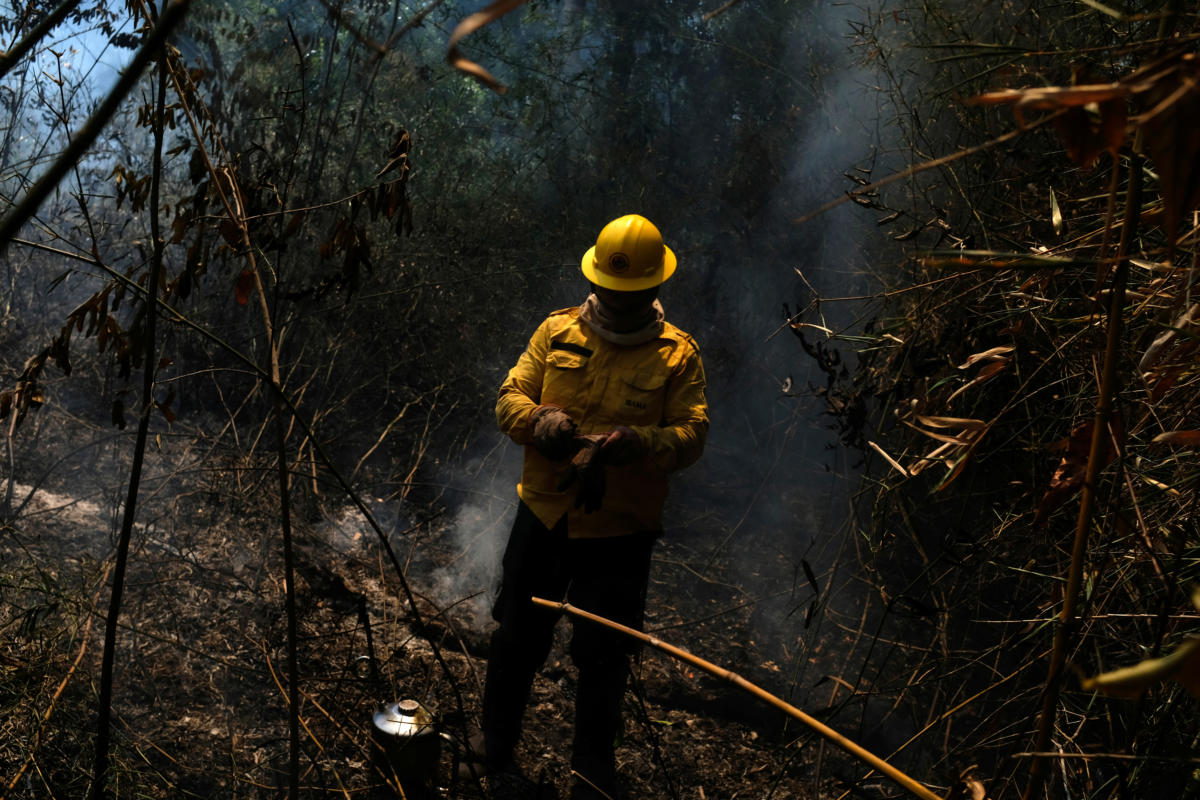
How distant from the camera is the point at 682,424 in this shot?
131 inches

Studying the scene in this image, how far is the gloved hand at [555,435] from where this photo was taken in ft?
10.1

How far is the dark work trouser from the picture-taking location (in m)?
3.28

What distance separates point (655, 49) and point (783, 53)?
1.17 meters

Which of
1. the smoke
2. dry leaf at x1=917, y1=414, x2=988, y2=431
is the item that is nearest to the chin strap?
the smoke

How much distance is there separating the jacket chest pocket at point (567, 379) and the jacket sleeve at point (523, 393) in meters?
0.09

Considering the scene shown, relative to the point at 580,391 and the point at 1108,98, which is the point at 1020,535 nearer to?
the point at 580,391

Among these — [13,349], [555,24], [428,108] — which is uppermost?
[555,24]

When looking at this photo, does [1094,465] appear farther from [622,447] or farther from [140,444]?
[622,447]

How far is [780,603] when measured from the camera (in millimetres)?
5473

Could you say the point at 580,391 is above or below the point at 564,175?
below

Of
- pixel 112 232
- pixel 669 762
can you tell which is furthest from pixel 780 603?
pixel 112 232

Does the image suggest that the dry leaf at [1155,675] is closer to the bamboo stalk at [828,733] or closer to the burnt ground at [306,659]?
the bamboo stalk at [828,733]

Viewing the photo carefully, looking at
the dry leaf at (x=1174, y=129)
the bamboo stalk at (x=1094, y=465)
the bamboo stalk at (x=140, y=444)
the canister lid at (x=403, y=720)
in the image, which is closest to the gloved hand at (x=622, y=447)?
the canister lid at (x=403, y=720)

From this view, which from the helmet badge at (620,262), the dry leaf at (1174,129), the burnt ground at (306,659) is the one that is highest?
the helmet badge at (620,262)
